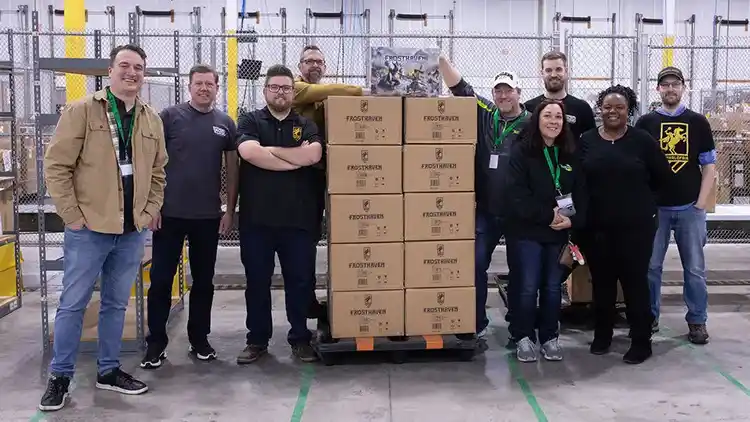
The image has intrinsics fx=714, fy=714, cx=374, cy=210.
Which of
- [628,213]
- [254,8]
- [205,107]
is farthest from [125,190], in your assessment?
[254,8]

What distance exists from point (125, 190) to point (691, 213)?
3.51m

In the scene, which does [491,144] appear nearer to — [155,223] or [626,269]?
[626,269]

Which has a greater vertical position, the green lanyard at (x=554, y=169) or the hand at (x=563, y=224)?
the green lanyard at (x=554, y=169)

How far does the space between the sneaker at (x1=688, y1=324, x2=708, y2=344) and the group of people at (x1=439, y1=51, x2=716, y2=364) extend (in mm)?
20

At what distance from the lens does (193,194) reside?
4.11 meters

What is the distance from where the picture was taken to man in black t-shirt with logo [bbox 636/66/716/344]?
4.60m

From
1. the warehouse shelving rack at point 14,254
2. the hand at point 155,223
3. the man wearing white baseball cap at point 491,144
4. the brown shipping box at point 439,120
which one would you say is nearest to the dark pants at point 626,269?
the man wearing white baseball cap at point 491,144

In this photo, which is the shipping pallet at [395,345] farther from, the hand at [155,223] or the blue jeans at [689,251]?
the blue jeans at [689,251]

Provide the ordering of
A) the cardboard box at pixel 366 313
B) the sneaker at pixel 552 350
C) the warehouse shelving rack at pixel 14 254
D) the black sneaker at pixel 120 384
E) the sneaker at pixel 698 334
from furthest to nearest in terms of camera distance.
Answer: the warehouse shelving rack at pixel 14 254 < the sneaker at pixel 698 334 < the sneaker at pixel 552 350 < the cardboard box at pixel 366 313 < the black sneaker at pixel 120 384

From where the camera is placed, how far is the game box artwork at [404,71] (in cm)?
425

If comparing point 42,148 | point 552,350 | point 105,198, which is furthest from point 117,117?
point 552,350

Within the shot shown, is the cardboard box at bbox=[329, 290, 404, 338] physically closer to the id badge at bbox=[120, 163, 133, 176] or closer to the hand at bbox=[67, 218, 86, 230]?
the id badge at bbox=[120, 163, 133, 176]

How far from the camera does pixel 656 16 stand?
13664mm

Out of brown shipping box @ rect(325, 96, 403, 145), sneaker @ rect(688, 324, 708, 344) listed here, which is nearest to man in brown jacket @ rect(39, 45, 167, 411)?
brown shipping box @ rect(325, 96, 403, 145)
